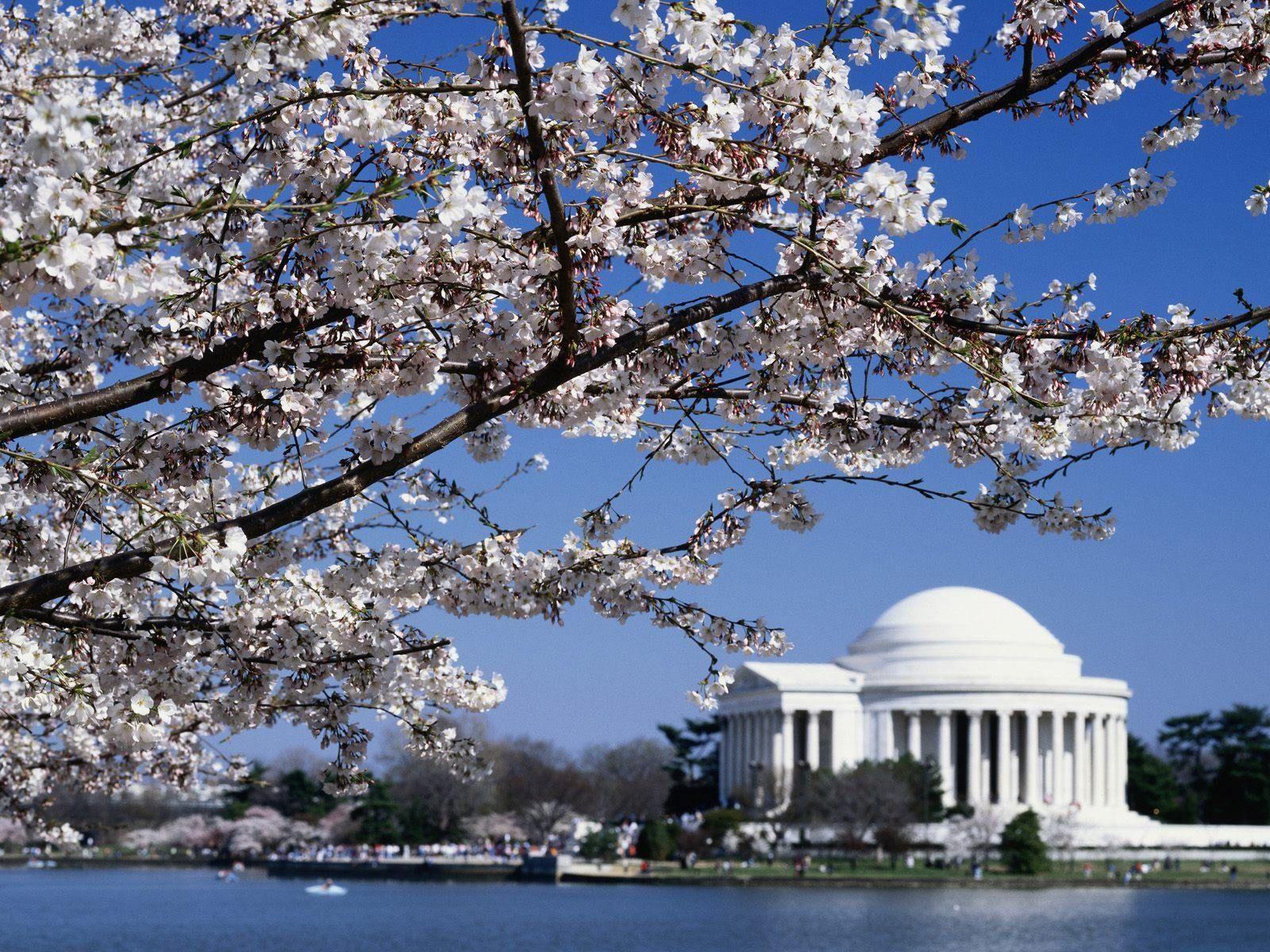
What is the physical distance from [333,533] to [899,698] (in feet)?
292

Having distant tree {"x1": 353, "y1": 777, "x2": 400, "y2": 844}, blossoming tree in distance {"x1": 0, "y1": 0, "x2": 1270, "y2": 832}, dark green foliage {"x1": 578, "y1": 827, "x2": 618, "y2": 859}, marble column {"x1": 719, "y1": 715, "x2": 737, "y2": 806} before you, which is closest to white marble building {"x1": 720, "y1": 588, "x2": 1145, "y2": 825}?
marble column {"x1": 719, "y1": 715, "x2": 737, "y2": 806}

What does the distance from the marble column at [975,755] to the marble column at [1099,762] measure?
6.26 meters

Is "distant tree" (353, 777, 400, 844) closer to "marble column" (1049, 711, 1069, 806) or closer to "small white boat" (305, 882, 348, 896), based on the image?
"small white boat" (305, 882, 348, 896)

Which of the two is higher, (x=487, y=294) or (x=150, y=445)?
(x=487, y=294)

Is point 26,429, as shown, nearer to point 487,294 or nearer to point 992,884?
point 487,294

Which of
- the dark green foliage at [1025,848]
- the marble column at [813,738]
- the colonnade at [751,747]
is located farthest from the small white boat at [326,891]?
the marble column at [813,738]

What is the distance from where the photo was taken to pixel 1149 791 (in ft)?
332

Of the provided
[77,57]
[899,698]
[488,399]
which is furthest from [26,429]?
[899,698]

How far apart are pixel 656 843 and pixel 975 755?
2817cm

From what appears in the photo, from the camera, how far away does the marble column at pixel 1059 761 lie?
9506 cm

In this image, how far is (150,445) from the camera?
6.82 metres

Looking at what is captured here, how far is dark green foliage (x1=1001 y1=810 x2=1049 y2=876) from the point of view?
2566 inches

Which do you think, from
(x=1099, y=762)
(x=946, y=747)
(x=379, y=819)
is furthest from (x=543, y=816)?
(x=1099, y=762)

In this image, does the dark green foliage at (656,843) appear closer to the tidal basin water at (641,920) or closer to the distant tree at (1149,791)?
the tidal basin water at (641,920)
